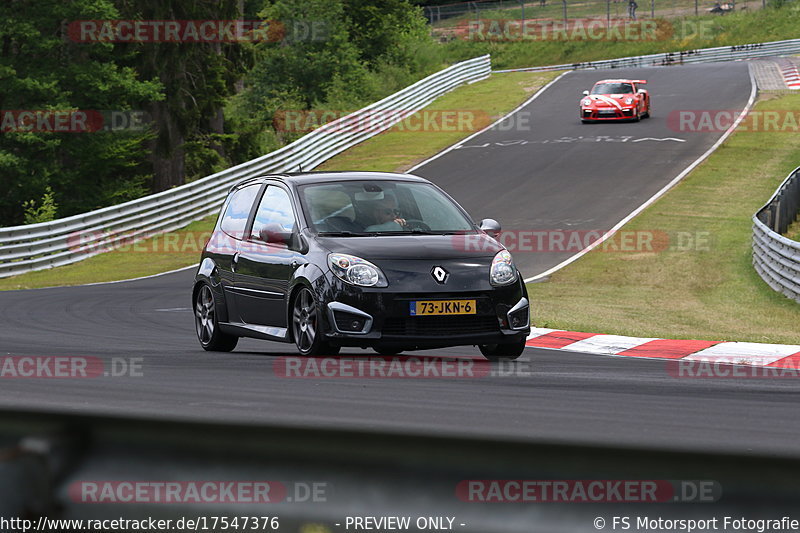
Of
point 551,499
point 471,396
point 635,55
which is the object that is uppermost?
point 551,499

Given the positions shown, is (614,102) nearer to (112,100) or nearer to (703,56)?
(112,100)

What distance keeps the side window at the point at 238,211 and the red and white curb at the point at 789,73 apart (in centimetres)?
3911

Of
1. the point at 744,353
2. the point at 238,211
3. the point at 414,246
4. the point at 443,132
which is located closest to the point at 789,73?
the point at 443,132

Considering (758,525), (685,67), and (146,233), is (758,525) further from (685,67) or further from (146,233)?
(685,67)

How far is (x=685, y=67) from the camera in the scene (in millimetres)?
58312

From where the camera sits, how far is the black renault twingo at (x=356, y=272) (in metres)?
9.28

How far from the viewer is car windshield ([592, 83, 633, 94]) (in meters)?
42.3

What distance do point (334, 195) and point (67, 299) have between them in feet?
31.5

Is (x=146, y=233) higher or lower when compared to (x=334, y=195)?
lower

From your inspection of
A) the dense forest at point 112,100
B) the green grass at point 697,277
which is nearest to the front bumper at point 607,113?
the green grass at point 697,277

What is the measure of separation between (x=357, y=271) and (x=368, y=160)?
29963 mm

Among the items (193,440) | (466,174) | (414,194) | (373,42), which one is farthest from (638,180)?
(373,42)

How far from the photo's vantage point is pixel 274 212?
424 inches

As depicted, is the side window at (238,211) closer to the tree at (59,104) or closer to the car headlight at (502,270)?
the car headlight at (502,270)
